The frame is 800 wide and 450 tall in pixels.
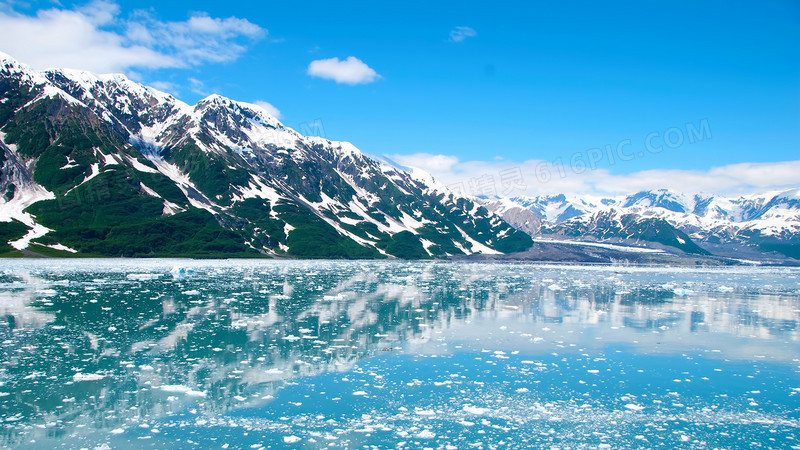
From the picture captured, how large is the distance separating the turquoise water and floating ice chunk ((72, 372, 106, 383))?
385 mm

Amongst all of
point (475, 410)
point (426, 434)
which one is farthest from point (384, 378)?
point (426, 434)

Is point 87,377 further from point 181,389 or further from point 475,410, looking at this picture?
point 475,410

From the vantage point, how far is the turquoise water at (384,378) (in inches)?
737

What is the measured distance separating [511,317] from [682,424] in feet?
89.0

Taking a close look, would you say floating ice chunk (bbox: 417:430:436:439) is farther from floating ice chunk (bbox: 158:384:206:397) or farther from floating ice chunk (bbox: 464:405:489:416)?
floating ice chunk (bbox: 158:384:206:397)

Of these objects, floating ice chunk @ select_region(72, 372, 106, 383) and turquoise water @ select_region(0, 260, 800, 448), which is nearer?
turquoise water @ select_region(0, 260, 800, 448)

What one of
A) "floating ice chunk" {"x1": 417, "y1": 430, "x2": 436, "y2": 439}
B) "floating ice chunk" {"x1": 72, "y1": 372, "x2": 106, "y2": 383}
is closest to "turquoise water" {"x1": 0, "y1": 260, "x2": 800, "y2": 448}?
"floating ice chunk" {"x1": 417, "y1": 430, "x2": 436, "y2": 439}

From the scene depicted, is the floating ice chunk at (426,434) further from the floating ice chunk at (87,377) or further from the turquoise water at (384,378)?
the floating ice chunk at (87,377)

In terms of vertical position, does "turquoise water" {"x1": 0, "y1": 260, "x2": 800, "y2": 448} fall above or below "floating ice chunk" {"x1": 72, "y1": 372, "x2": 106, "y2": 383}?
above

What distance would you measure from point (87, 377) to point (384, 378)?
1388 centimetres

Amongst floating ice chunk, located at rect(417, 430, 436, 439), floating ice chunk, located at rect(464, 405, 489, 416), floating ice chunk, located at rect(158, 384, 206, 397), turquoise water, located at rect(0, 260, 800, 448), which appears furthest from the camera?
floating ice chunk, located at rect(158, 384, 206, 397)

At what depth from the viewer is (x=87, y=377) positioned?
2453 cm

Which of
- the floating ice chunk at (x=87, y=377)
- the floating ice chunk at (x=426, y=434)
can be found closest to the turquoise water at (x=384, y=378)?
the floating ice chunk at (x=426, y=434)

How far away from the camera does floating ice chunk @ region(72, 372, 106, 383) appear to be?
24188 mm
